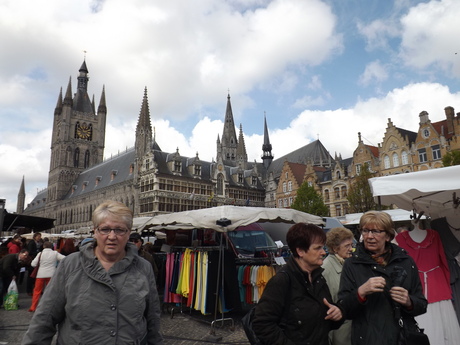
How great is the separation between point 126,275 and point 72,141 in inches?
2668

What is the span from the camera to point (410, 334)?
85.4 inches

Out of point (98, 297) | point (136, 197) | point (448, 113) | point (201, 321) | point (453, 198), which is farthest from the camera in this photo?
point (136, 197)

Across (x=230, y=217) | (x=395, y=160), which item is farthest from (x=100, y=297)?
(x=395, y=160)

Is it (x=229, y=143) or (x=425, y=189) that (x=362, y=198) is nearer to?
(x=425, y=189)

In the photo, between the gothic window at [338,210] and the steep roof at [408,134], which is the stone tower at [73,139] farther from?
the steep roof at [408,134]

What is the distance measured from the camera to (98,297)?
1960 mm

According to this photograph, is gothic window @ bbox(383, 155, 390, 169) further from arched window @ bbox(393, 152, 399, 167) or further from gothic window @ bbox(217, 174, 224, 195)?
gothic window @ bbox(217, 174, 224, 195)

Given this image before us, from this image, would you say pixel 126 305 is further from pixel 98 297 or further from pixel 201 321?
pixel 201 321

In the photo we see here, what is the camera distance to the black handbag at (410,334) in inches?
83.9

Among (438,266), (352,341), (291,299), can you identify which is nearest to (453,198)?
(438,266)

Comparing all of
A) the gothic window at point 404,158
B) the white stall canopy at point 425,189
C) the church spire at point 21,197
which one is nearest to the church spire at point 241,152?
the gothic window at point 404,158

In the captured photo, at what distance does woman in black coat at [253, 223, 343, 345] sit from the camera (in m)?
2.06

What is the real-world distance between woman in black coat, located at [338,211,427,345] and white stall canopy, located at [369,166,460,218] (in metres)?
1.57

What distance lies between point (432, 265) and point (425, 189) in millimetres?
1248
